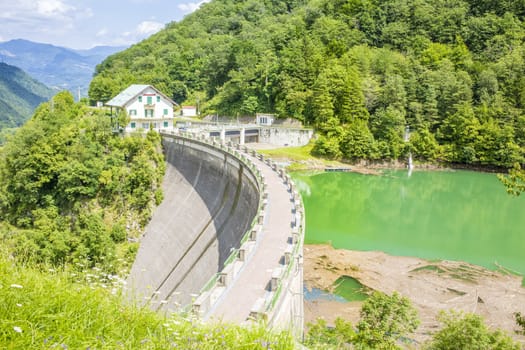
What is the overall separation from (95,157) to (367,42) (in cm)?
4330

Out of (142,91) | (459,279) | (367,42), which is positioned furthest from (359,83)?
(459,279)

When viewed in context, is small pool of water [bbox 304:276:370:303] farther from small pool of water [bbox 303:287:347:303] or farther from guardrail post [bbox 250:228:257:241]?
guardrail post [bbox 250:228:257:241]

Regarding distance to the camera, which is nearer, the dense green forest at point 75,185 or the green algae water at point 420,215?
the green algae water at point 420,215

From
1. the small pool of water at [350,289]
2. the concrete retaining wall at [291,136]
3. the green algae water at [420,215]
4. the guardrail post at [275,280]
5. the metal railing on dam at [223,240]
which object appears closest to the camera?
the metal railing on dam at [223,240]

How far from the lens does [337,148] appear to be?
156 feet

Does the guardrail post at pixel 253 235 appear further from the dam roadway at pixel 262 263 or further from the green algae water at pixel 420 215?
the green algae water at pixel 420 215

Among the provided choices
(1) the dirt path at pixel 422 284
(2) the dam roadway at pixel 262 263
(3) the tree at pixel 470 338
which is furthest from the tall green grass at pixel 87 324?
(1) the dirt path at pixel 422 284

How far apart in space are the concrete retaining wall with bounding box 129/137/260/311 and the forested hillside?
20.4 m

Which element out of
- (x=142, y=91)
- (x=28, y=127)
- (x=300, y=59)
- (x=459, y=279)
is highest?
(x=300, y=59)

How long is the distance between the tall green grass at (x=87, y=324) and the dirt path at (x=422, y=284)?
1328 cm

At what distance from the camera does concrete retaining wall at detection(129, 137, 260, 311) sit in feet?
68.4

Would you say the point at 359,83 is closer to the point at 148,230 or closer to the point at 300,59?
the point at 300,59

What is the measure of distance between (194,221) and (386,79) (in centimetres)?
3387

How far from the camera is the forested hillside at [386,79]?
47562 millimetres
